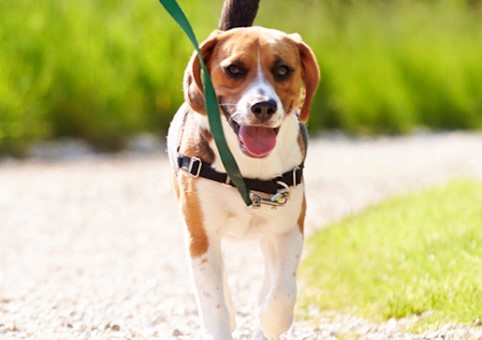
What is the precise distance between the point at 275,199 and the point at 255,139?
323mm

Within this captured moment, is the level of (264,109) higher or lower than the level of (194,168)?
higher

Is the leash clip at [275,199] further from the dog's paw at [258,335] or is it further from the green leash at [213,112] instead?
the dog's paw at [258,335]

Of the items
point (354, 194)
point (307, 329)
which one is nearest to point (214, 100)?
point (307, 329)

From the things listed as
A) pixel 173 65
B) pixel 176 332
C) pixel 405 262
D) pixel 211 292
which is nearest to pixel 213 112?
pixel 211 292

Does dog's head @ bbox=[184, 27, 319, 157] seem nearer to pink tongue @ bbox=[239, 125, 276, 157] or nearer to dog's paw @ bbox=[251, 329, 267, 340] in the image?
pink tongue @ bbox=[239, 125, 276, 157]

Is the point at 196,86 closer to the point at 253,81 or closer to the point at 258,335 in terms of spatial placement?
the point at 253,81

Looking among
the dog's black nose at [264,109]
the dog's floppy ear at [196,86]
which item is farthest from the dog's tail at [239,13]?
the dog's black nose at [264,109]

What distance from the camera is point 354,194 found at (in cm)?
970

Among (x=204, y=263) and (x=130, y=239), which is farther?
(x=130, y=239)

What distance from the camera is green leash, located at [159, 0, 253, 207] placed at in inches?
144

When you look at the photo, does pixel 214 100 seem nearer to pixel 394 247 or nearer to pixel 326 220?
pixel 394 247

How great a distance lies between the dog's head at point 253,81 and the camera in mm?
3691

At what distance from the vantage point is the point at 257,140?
12.5ft

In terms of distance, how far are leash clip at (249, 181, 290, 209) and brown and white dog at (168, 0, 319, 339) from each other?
0.05ft
